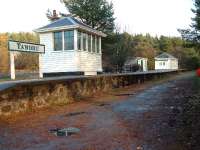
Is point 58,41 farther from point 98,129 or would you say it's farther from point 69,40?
point 98,129

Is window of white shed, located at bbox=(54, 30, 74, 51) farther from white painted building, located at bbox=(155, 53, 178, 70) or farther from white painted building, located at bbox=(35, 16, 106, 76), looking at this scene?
white painted building, located at bbox=(155, 53, 178, 70)

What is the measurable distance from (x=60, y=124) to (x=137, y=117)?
2.11 m

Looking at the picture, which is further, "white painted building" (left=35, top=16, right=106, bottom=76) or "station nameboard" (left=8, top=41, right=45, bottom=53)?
"white painted building" (left=35, top=16, right=106, bottom=76)

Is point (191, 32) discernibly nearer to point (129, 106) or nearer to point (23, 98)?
point (129, 106)

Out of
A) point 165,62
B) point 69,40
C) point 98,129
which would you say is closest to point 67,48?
point 69,40

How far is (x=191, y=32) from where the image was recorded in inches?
1431

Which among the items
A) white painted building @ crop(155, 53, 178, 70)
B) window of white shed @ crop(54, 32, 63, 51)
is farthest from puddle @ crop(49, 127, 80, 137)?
white painted building @ crop(155, 53, 178, 70)

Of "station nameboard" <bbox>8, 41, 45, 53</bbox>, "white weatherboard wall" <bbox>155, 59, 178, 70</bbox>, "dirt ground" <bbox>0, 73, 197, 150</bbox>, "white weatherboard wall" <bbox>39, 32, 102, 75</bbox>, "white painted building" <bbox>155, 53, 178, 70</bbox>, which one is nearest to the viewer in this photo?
"dirt ground" <bbox>0, 73, 197, 150</bbox>

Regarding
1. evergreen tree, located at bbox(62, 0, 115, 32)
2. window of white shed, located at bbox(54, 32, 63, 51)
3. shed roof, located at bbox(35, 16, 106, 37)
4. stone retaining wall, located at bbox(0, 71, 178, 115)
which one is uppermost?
evergreen tree, located at bbox(62, 0, 115, 32)

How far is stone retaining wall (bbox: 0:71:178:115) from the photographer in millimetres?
8031

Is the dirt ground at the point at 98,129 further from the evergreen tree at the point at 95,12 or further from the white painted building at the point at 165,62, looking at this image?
the white painted building at the point at 165,62

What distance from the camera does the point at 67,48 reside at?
21.2 m

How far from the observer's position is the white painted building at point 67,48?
21.0 m

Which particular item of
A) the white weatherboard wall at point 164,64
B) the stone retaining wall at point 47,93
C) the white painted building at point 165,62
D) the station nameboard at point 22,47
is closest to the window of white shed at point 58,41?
the station nameboard at point 22,47
